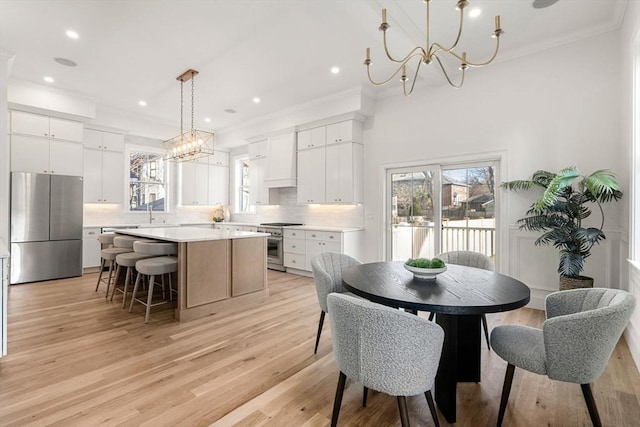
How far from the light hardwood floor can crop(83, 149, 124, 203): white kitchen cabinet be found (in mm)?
3204

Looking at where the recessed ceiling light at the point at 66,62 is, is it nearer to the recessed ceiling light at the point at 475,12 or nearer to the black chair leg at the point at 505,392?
the recessed ceiling light at the point at 475,12

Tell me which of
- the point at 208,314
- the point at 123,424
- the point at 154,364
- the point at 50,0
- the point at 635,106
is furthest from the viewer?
the point at 208,314

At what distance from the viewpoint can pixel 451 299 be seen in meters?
1.59

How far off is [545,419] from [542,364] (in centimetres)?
52

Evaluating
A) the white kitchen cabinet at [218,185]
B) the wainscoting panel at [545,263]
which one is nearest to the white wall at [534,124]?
the wainscoting panel at [545,263]

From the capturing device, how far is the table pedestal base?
1.78 metres

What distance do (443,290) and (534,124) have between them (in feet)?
10.3

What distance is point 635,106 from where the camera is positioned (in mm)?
2590

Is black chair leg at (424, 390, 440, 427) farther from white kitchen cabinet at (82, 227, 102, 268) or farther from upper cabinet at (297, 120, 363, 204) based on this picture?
white kitchen cabinet at (82, 227, 102, 268)

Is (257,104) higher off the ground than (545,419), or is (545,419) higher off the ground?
(257,104)

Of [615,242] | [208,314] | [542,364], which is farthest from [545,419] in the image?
[208,314]

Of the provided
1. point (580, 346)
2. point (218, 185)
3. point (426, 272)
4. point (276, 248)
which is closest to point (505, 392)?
point (580, 346)

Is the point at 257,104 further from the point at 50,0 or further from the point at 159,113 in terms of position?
the point at 50,0

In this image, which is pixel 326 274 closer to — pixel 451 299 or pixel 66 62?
pixel 451 299
